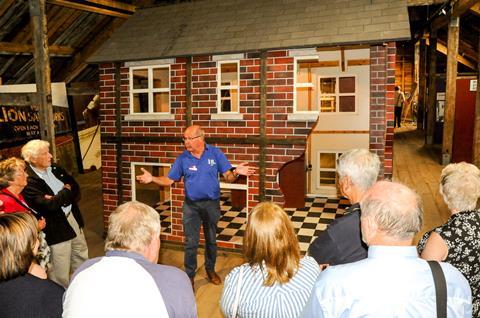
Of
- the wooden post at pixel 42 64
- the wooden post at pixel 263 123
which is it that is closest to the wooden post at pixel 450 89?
the wooden post at pixel 263 123

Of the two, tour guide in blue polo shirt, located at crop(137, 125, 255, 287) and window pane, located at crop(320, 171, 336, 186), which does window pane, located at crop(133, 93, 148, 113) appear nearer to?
window pane, located at crop(320, 171, 336, 186)

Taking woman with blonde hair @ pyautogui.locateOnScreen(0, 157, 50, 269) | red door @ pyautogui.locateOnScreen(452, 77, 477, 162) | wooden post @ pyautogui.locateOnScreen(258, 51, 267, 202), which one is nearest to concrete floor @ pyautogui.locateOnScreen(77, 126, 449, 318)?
red door @ pyautogui.locateOnScreen(452, 77, 477, 162)

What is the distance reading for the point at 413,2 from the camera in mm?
7012

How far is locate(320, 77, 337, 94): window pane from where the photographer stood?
29.8 feet

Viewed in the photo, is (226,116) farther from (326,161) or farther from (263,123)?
(326,161)

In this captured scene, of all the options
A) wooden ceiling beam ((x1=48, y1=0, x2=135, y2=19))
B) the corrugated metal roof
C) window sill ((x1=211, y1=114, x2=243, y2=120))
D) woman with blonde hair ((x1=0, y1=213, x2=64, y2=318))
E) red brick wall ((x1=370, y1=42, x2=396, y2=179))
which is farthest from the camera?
wooden ceiling beam ((x1=48, y1=0, x2=135, y2=19))

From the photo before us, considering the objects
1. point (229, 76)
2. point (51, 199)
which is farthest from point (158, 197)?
point (51, 199)

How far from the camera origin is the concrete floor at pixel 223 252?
4.91m

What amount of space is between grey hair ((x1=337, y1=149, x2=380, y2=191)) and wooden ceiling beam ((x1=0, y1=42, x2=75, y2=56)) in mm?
7236

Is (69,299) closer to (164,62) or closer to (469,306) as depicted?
(469,306)

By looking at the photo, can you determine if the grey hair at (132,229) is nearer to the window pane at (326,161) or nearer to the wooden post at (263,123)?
the wooden post at (263,123)

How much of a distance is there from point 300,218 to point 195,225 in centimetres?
328

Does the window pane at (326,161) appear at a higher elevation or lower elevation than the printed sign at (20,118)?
lower

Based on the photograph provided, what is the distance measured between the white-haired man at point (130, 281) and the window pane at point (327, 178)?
25.6 feet
